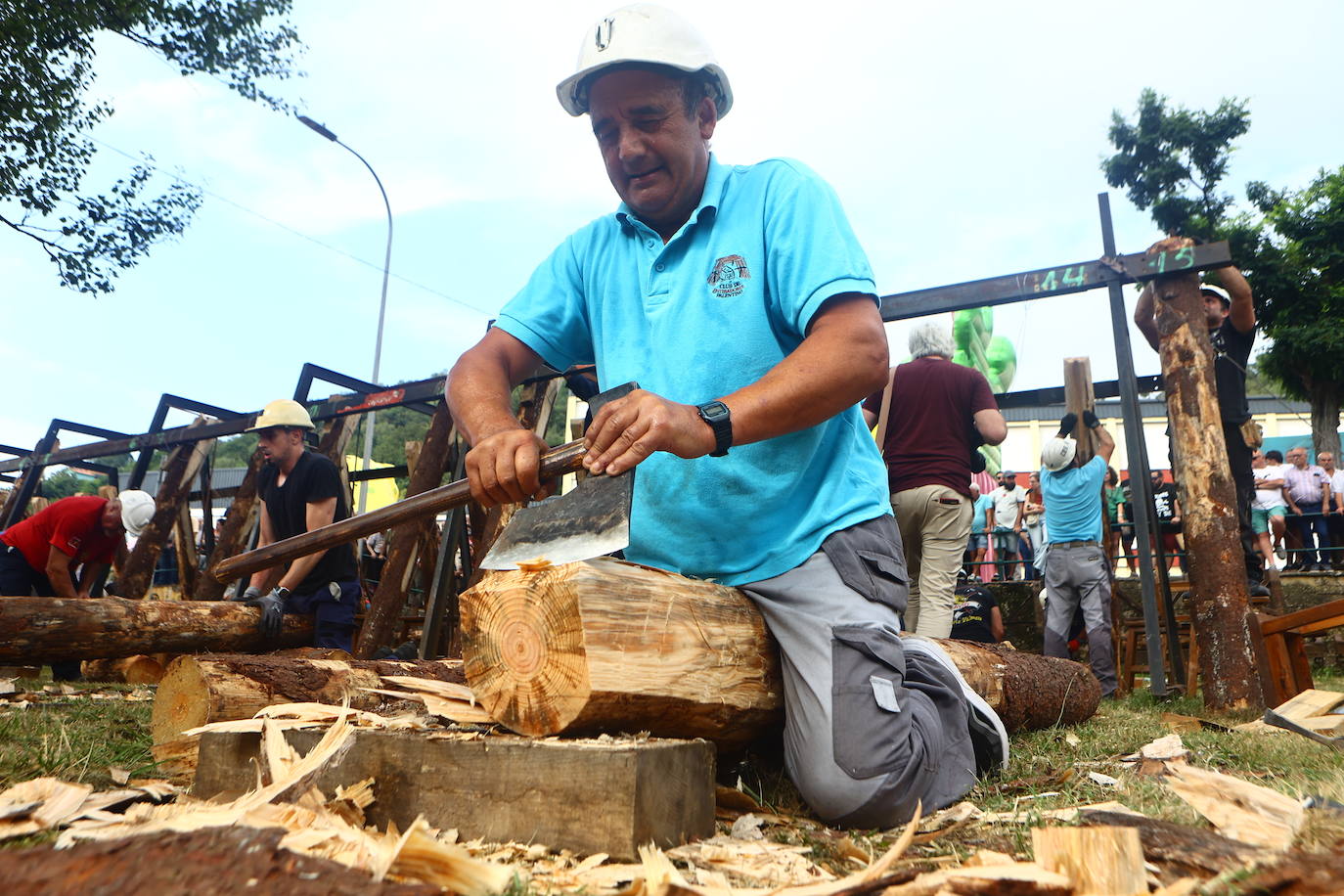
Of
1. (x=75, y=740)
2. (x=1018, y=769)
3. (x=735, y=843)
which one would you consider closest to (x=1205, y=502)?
(x=1018, y=769)

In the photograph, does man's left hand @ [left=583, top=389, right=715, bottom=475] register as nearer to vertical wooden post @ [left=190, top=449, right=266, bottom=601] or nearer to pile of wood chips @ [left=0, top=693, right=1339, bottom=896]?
pile of wood chips @ [left=0, top=693, right=1339, bottom=896]

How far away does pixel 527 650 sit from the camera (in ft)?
7.18

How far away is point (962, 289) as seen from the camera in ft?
16.9

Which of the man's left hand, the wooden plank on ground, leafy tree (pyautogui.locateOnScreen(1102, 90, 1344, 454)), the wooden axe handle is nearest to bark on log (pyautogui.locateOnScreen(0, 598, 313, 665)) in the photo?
the wooden axe handle

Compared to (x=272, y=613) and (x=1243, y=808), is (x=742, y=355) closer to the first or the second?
(x=1243, y=808)

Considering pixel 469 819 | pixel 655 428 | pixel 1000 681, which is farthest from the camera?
pixel 1000 681

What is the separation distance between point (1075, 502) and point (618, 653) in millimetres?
5273

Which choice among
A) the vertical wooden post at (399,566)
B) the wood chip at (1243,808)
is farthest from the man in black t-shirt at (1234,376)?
the vertical wooden post at (399,566)

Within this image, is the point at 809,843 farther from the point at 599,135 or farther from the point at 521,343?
the point at 599,135

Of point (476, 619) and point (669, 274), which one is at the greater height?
point (669, 274)

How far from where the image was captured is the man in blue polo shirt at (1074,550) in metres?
6.38

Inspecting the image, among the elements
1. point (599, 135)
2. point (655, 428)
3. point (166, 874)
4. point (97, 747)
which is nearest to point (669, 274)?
point (599, 135)

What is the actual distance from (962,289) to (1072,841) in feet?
13.3

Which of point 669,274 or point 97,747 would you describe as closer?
point 669,274
